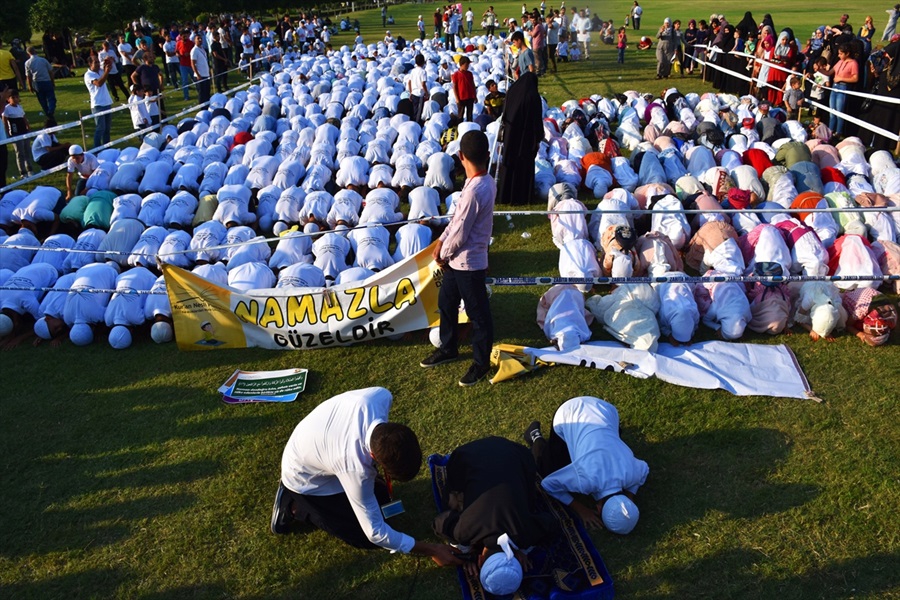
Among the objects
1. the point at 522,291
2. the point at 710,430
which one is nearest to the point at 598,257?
the point at 522,291

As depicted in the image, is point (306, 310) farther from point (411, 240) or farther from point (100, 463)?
point (100, 463)

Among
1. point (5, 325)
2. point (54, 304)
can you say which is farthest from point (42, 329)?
point (5, 325)

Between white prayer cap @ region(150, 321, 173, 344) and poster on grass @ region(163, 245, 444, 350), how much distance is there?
0.61 ft

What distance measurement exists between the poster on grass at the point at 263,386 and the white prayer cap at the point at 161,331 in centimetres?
104

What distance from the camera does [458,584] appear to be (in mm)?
3832

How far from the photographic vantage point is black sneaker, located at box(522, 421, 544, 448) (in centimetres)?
459

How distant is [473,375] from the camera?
18.1 feet

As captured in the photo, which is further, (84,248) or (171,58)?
(171,58)

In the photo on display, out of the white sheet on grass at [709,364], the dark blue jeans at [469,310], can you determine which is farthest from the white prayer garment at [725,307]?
the dark blue jeans at [469,310]

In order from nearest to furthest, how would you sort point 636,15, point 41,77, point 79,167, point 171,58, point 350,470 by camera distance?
point 350,470
point 79,167
point 41,77
point 171,58
point 636,15

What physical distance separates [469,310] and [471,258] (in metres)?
0.48

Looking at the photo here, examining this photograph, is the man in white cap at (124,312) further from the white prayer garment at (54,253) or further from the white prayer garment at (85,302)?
the white prayer garment at (54,253)

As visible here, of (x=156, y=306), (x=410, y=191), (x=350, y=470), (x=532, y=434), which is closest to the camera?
(x=350, y=470)

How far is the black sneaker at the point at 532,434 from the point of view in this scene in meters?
4.59
